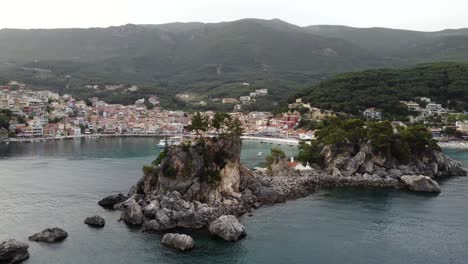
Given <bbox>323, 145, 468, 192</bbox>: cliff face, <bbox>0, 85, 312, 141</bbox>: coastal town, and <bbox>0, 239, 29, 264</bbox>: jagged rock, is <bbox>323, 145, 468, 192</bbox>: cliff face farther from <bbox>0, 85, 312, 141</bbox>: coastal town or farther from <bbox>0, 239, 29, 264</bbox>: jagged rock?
<bbox>0, 85, 312, 141</bbox>: coastal town

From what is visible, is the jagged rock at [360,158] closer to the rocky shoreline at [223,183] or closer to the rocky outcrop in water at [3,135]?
the rocky shoreline at [223,183]

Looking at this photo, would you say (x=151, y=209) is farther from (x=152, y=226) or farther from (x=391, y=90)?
(x=391, y=90)

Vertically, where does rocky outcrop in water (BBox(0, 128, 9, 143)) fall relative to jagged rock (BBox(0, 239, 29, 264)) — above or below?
above

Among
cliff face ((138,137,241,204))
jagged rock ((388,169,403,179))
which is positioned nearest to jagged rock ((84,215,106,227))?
cliff face ((138,137,241,204))

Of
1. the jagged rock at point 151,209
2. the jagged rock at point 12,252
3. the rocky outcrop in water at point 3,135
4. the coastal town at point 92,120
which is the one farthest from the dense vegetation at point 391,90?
the jagged rock at point 12,252

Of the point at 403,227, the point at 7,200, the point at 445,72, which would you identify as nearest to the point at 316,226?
the point at 403,227

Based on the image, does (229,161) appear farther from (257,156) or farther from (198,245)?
(257,156)

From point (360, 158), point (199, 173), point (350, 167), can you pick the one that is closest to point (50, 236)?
point (199, 173)
